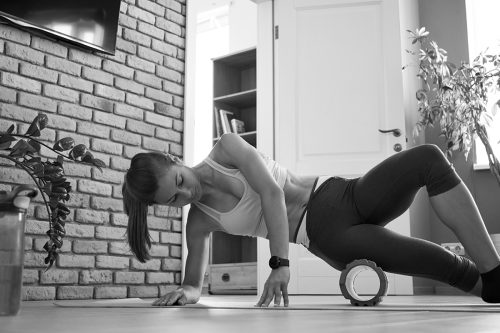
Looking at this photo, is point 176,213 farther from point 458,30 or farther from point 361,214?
point 458,30

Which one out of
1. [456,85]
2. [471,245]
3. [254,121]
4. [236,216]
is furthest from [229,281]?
[471,245]

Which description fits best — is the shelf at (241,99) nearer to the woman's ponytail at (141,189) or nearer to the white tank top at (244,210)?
A: the white tank top at (244,210)

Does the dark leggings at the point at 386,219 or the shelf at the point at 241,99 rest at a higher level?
the shelf at the point at 241,99

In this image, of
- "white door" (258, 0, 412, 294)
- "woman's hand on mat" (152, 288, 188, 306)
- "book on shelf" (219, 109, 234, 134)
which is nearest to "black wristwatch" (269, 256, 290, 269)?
"woman's hand on mat" (152, 288, 188, 306)

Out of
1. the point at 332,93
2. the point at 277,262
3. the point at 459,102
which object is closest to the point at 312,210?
the point at 277,262

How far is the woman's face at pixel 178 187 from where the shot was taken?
65.4 inches

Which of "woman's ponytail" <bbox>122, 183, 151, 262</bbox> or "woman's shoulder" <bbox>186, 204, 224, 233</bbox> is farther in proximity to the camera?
"woman's shoulder" <bbox>186, 204, 224, 233</bbox>

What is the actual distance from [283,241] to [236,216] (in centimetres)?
24

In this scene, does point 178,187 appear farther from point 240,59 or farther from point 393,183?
point 240,59

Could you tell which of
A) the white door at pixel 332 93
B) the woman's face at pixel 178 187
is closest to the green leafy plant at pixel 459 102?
the white door at pixel 332 93

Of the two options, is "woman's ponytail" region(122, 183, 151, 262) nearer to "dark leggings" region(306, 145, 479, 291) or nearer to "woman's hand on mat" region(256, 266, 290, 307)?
"woman's hand on mat" region(256, 266, 290, 307)

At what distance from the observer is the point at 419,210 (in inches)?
158

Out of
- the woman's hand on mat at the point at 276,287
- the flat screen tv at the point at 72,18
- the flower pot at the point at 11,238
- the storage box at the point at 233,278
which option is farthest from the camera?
the storage box at the point at 233,278

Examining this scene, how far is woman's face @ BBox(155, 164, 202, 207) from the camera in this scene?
1.66 m
